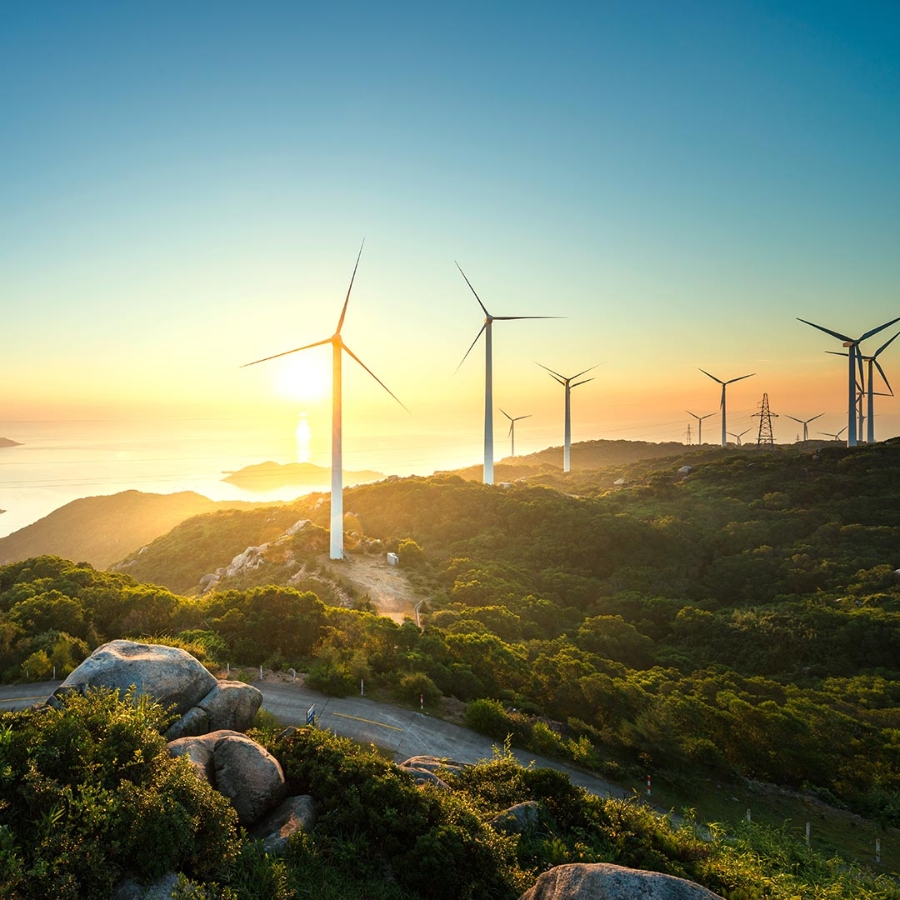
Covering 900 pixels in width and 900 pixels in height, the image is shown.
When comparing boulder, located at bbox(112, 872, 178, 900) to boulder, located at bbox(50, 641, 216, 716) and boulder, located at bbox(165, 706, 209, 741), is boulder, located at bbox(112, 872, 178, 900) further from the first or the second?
boulder, located at bbox(50, 641, 216, 716)

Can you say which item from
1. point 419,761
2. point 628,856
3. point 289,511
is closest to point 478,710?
point 419,761

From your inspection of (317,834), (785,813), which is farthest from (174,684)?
(785,813)

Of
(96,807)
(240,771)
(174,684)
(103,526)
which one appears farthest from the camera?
(103,526)

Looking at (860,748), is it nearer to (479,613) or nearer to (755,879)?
(755,879)

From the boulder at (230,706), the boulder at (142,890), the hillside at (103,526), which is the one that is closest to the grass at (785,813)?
the boulder at (230,706)

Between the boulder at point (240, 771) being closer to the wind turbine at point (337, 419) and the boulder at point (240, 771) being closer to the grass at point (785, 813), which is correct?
the grass at point (785, 813)

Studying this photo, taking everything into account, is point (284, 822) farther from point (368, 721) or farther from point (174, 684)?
point (368, 721)

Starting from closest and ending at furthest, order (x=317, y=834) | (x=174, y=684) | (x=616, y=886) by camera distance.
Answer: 1. (x=616, y=886)
2. (x=317, y=834)
3. (x=174, y=684)
